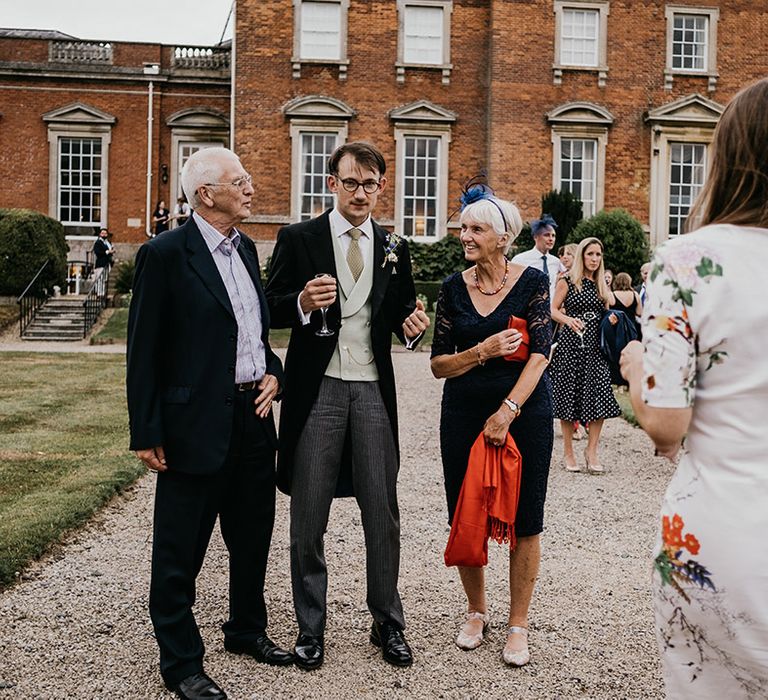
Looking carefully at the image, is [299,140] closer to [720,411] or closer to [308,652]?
[308,652]

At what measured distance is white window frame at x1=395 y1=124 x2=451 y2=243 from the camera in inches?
1024

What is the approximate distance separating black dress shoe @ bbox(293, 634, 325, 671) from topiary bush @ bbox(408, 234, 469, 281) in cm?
2123

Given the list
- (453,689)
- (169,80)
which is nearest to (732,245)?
(453,689)

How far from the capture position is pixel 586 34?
25859 mm

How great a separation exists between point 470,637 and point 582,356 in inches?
196

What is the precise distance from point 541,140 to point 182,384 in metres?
23.5

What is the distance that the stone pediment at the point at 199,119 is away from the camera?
2873 cm

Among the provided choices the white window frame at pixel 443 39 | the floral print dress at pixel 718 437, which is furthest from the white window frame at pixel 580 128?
the floral print dress at pixel 718 437

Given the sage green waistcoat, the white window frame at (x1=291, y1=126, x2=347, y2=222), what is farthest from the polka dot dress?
the white window frame at (x1=291, y1=126, x2=347, y2=222)

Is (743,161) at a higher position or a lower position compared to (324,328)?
higher

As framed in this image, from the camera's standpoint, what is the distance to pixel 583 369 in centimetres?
887

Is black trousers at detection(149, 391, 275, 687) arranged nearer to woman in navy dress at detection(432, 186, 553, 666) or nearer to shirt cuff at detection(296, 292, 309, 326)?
shirt cuff at detection(296, 292, 309, 326)

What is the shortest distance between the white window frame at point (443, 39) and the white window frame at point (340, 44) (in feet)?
4.93

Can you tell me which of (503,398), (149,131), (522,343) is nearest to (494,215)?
(522,343)
